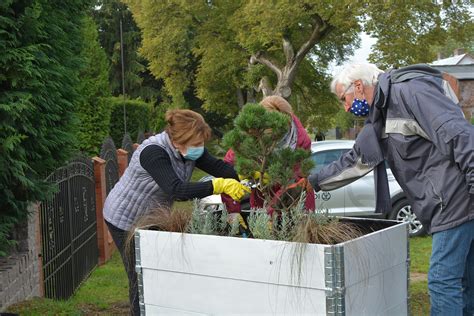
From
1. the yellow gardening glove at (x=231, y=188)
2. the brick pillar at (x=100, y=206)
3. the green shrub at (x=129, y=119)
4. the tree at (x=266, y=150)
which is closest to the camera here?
the tree at (x=266, y=150)

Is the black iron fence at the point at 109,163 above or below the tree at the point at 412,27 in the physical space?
below

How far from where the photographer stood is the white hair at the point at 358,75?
3434mm

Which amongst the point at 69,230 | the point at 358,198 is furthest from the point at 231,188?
the point at 358,198

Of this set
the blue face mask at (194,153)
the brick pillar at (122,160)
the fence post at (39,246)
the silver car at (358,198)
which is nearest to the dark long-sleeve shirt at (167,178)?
the blue face mask at (194,153)

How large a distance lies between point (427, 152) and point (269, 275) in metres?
1.06

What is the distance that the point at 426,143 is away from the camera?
3248 mm

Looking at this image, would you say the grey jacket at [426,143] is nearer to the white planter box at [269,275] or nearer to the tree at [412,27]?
the white planter box at [269,275]

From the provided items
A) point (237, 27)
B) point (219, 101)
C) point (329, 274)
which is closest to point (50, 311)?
point (329, 274)

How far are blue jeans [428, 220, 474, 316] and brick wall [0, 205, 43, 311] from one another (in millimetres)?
2831

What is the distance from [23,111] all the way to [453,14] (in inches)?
919

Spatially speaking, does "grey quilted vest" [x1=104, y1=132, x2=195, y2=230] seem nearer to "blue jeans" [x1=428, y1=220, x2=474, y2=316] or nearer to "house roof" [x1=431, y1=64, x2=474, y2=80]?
"blue jeans" [x1=428, y1=220, x2=474, y2=316]

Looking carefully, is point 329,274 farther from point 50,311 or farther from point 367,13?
point 367,13

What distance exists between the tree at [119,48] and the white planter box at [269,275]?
40127mm

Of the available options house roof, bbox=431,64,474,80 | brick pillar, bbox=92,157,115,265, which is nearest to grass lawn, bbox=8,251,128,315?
brick pillar, bbox=92,157,115,265
